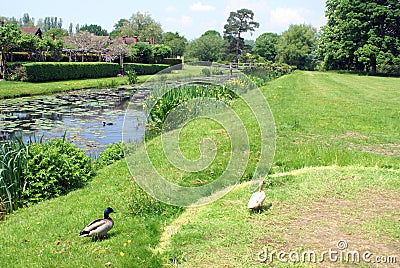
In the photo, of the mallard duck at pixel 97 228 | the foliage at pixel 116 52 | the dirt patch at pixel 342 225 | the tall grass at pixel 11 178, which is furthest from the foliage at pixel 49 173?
the foliage at pixel 116 52

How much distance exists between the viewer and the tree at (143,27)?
7431 cm

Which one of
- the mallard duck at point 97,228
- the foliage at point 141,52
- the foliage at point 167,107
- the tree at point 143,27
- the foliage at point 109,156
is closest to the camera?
the mallard duck at point 97,228

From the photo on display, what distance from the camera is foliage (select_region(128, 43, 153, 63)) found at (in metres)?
44.7

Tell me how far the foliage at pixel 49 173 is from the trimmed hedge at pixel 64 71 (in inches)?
814

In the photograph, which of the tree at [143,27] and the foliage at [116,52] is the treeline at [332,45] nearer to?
the foliage at [116,52]

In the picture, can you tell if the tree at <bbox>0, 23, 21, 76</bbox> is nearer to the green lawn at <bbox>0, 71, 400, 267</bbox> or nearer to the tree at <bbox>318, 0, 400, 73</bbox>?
the green lawn at <bbox>0, 71, 400, 267</bbox>

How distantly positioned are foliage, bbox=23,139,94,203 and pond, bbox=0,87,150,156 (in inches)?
67.9

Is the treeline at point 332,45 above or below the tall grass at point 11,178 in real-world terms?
above

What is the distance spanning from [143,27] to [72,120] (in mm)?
65275

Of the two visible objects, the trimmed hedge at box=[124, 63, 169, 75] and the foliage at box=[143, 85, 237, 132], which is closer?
the foliage at box=[143, 85, 237, 132]

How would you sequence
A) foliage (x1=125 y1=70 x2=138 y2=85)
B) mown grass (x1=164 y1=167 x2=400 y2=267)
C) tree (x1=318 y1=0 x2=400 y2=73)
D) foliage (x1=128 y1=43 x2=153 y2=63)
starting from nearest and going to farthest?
mown grass (x1=164 y1=167 x2=400 y2=267) < foliage (x1=125 y1=70 x2=138 y2=85) < tree (x1=318 y1=0 x2=400 y2=73) < foliage (x1=128 y1=43 x2=153 y2=63)

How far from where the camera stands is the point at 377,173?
612cm

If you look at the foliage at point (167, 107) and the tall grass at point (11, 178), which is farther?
the foliage at point (167, 107)

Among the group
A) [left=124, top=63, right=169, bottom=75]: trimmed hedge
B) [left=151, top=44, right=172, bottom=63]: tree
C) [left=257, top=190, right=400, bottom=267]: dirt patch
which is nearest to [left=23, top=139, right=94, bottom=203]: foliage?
[left=257, top=190, right=400, bottom=267]: dirt patch
